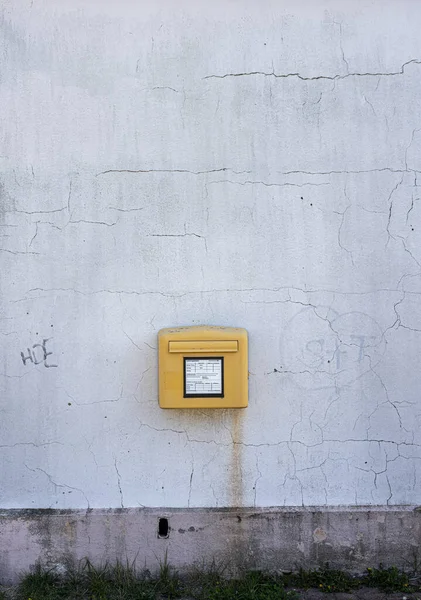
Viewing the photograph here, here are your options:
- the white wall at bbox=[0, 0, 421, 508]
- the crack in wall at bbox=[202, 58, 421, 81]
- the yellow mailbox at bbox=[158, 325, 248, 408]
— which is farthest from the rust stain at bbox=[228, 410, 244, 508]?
the crack in wall at bbox=[202, 58, 421, 81]

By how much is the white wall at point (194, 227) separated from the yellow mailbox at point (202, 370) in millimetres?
204

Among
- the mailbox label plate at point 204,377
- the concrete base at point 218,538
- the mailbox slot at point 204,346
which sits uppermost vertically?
the mailbox slot at point 204,346

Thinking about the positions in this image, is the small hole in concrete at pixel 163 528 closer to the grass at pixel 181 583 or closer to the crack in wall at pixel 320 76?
the grass at pixel 181 583

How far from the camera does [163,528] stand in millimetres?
3494

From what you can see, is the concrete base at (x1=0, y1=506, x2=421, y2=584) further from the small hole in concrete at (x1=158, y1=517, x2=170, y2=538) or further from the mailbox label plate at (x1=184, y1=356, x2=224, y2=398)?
the mailbox label plate at (x1=184, y1=356, x2=224, y2=398)

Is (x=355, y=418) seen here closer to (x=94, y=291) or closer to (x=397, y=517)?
(x=397, y=517)

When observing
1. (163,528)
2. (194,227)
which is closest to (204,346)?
(194,227)

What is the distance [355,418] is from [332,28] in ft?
7.34

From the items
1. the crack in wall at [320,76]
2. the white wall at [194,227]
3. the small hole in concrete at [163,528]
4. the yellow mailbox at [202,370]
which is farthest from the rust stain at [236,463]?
the crack in wall at [320,76]

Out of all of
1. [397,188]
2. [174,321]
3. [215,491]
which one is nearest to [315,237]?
[397,188]

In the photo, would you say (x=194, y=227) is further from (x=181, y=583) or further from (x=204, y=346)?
(x=181, y=583)

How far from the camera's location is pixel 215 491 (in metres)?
3.51

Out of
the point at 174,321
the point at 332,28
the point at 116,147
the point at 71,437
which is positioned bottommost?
the point at 71,437

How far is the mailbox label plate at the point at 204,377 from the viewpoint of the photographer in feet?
10.9
